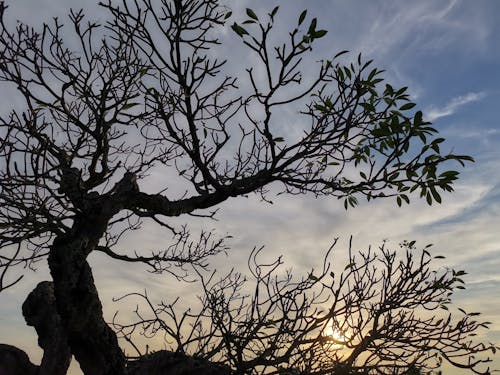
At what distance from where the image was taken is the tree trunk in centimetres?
473

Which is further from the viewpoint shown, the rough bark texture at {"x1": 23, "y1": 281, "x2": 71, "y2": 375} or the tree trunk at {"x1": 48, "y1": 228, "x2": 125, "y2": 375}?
the rough bark texture at {"x1": 23, "y1": 281, "x2": 71, "y2": 375}

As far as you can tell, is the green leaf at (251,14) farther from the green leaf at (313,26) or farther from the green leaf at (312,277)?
the green leaf at (312,277)

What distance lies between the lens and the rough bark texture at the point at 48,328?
539 cm

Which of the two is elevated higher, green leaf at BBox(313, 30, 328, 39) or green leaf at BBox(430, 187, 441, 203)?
green leaf at BBox(313, 30, 328, 39)

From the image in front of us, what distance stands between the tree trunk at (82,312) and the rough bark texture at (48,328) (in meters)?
0.47

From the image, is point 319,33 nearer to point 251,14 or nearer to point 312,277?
point 251,14

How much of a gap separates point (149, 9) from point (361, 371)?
12.4 feet

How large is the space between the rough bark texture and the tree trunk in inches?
18.4

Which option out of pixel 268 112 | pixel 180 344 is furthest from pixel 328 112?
pixel 180 344

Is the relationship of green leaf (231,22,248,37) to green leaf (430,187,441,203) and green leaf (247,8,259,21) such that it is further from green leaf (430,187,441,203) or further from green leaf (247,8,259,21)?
green leaf (430,187,441,203)

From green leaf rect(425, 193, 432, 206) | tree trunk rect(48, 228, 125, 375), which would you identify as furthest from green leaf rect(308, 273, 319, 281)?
tree trunk rect(48, 228, 125, 375)

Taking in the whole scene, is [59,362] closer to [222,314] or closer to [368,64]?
[222,314]

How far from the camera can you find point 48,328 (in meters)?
5.69

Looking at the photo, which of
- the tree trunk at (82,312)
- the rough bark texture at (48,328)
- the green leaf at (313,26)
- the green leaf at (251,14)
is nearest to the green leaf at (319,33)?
the green leaf at (313,26)
